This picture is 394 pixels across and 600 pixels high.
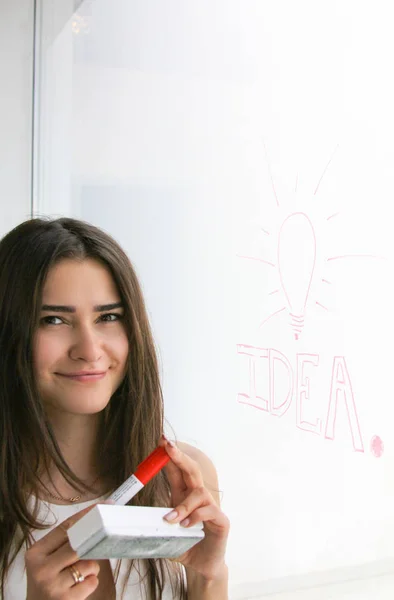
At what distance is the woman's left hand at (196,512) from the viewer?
76cm

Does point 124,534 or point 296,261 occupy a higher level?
point 296,261

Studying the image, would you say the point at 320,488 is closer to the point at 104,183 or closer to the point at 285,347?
the point at 285,347

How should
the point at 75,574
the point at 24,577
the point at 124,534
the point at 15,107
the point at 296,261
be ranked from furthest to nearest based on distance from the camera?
1. the point at 15,107
2. the point at 24,577
3. the point at 296,261
4. the point at 75,574
5. the point at 124,534

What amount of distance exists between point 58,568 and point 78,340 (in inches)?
11.4

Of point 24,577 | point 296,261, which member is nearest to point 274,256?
point 296,261

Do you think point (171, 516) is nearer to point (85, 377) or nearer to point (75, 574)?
point (75, 574)

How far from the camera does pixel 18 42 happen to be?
6.69ft

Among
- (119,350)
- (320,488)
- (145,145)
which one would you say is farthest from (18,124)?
(320,488)

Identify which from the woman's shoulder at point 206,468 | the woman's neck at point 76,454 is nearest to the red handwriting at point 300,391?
the woman's shoulder at point 206,468

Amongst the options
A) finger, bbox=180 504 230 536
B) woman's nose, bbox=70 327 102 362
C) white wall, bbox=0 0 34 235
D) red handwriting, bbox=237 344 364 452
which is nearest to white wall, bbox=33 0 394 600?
red handwriting, bbox=237 344 364 452

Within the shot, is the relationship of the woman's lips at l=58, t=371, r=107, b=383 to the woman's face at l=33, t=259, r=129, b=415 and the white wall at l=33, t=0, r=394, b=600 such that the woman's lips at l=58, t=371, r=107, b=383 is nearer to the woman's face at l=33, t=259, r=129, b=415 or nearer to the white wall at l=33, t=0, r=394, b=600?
the woman's face at l=33, t=259, r=129, b=415

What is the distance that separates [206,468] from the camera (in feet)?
3.56

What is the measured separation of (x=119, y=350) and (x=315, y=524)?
0.33 meters

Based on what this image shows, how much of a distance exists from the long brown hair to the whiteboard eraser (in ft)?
1.04
